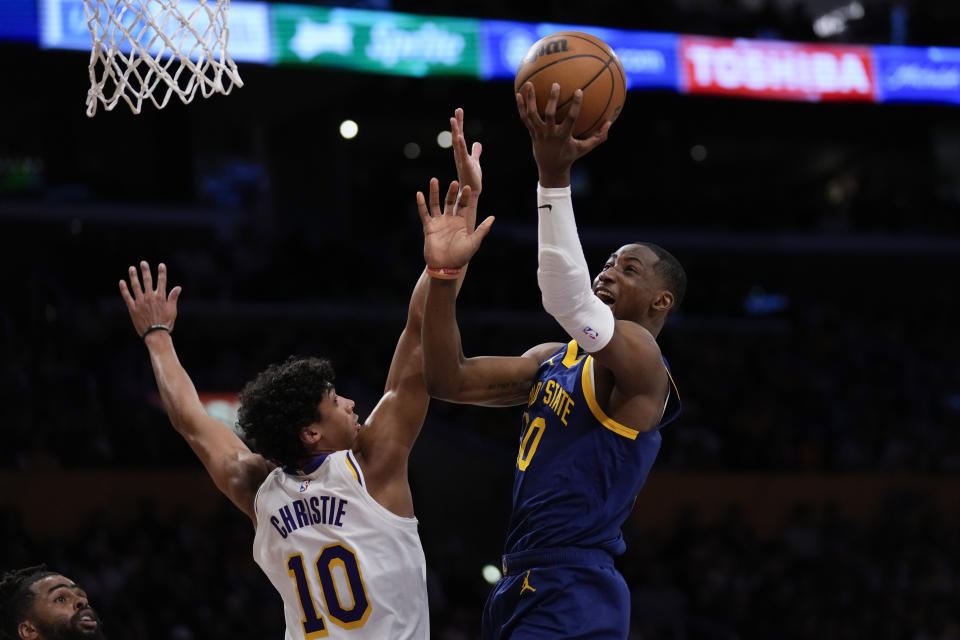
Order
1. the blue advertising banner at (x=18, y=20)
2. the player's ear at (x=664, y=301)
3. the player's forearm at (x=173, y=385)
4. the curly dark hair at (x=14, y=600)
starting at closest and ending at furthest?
the player's ear at (x=664, y=301) → the curly dark hair at (x=14, y=600) → the player's forearm at (x=173, y=385) → the blue advertising banner at (x=18, y=20)

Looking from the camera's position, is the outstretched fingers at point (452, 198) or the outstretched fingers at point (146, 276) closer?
the outstretched fingers at point (452, 198)

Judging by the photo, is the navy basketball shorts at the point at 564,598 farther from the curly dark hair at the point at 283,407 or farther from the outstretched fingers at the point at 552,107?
the outstretched fingers at the point at 552,107

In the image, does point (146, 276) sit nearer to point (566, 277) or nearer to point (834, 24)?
point (566, 277)

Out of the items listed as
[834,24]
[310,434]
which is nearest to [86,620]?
[310,434]

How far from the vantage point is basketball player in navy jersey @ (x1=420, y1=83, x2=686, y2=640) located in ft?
11.3

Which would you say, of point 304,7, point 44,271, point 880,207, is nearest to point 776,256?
point 880,207

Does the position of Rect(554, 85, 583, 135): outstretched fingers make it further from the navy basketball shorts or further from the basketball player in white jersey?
the navy basketball shorts

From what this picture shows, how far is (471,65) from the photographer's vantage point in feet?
44.1

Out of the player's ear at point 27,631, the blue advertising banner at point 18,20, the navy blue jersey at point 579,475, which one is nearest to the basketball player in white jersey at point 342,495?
the navy blue jersey at point 579,475

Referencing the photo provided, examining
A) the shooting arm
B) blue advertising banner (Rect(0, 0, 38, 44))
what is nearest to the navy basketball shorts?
the shooting arm

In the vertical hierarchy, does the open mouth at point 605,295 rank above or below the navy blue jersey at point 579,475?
above

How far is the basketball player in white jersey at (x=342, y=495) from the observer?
3672 mm

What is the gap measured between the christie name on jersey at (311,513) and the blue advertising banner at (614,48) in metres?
10.3

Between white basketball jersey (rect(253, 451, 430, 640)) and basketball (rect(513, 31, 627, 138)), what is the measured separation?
125 centimetres
